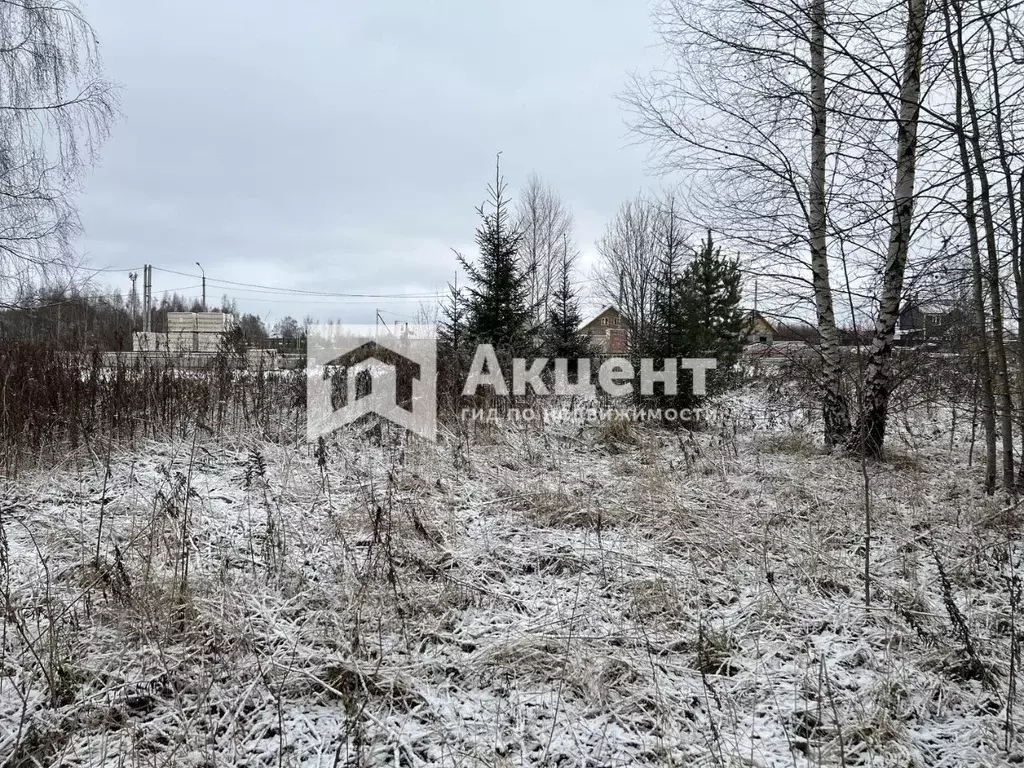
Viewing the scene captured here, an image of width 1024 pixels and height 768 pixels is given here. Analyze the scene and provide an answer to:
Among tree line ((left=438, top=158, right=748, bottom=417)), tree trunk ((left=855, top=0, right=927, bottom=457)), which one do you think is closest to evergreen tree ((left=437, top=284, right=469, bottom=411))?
tree line ((left=438, top=158, right=748, bottom=417))

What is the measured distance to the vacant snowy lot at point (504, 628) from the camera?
166cm

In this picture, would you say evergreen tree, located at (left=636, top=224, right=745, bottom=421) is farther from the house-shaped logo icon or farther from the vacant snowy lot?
the vacant snowy lot

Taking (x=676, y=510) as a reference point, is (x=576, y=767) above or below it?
below

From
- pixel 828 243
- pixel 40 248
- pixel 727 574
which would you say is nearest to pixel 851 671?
pixel 727 574

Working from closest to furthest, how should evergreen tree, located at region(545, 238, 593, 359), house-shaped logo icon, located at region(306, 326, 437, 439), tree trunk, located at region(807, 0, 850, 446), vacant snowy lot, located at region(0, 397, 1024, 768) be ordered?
vacant snowy lot, located at region(0, 397, 1024, 768) → tree trunk, located at region(807, 0, 850, 446) → house-shaped logo icon, located at region(306, 326, 437, 439) → evergreen tree, located at region(545, 238, 593, 359)

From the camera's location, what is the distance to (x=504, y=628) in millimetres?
2283

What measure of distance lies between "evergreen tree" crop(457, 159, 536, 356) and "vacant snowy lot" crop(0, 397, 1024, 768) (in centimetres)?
680

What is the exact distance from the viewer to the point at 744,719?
1757 mm

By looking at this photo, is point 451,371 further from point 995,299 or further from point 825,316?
point 995,299

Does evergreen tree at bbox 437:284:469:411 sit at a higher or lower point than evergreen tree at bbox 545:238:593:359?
lower

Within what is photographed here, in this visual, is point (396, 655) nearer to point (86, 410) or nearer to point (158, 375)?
point (86, 410)

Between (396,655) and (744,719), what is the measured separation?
50.6 inches

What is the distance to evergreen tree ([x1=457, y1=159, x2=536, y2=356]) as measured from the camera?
10.6m

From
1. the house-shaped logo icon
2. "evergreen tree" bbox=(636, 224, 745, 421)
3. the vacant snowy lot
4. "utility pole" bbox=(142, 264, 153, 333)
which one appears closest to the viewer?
the vacant snowy lot
